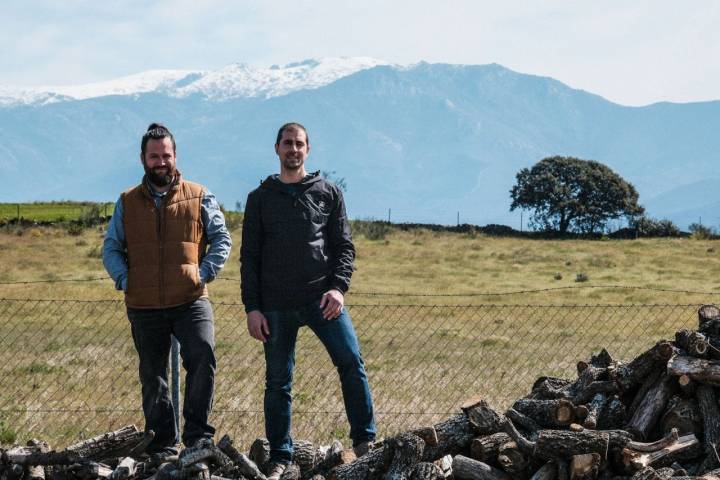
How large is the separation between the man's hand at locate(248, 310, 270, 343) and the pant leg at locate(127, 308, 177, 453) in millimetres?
618

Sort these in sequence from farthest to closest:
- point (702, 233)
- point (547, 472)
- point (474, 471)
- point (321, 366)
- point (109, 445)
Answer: point (702, 233) < point (321, 366) < point (109, 445) < point (474, 471) < point (547, 472)

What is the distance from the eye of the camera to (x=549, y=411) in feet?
20.4

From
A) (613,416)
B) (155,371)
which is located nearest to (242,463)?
(155,371)

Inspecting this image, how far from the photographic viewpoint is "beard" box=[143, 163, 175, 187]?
20.2 ft

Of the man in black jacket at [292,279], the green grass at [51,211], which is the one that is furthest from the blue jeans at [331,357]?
the green grass at [51,211]

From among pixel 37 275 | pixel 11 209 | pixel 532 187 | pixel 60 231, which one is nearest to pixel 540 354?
pixel 37 275

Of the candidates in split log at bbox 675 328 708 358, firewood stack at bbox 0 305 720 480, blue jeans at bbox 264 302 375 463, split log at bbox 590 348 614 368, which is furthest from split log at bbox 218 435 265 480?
split log at bbox 675 328 708 358

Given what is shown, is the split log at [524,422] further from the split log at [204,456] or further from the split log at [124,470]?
the split log at [124,470]

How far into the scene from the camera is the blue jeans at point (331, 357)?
6094mm

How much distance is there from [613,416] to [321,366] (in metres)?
6.17

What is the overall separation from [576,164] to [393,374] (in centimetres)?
5025

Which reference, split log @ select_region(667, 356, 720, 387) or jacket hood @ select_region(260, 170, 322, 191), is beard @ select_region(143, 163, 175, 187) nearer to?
jacket hood @ select_region(260, 170, 322, 191)

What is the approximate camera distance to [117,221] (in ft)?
20.6

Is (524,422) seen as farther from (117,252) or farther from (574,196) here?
(574,196)
